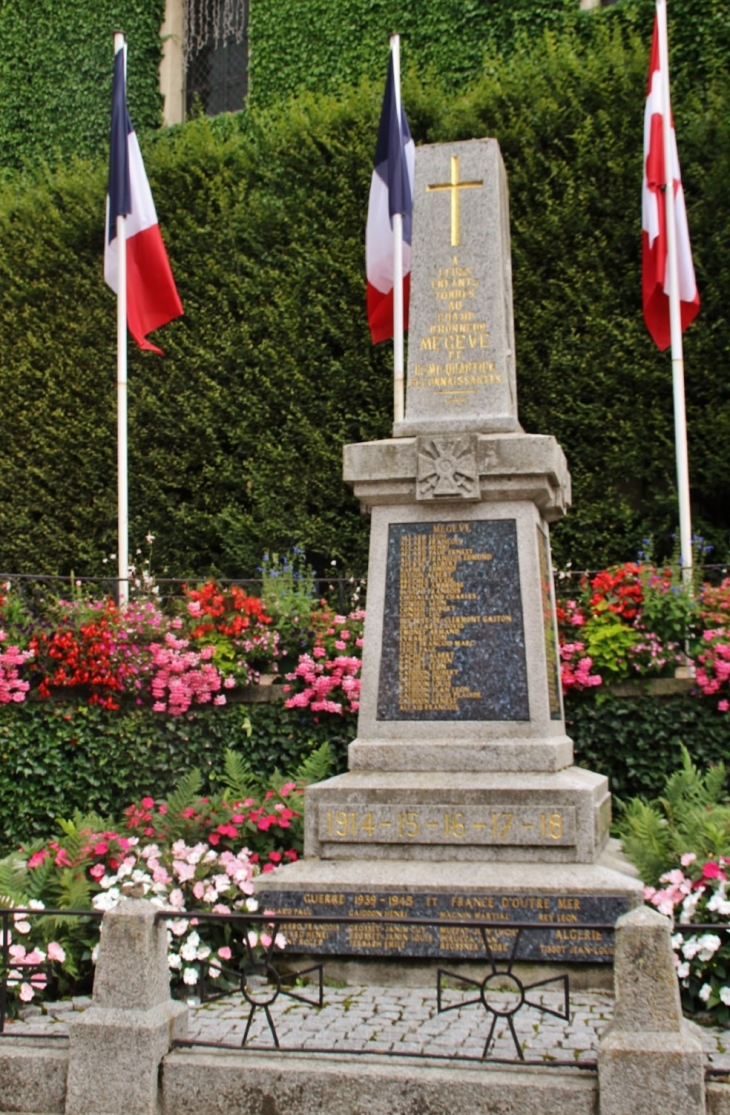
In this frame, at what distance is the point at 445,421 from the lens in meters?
6.86

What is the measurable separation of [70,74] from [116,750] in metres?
13.7

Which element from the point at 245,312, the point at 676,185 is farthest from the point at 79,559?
the point at 676,185

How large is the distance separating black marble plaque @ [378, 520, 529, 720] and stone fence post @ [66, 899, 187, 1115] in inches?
102

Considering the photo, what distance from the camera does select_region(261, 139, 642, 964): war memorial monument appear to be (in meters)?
5.62

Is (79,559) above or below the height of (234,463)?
below

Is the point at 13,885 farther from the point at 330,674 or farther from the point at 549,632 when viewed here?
the point at 330,674

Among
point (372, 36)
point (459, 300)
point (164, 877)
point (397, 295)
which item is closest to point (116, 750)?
point (164, 877)

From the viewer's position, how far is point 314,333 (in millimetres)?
14109

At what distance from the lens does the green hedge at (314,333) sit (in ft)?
41.0

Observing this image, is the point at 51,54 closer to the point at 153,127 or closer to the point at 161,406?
the point at 153,127

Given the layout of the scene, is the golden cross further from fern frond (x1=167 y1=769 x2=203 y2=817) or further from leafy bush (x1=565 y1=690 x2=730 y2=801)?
leafy bush (x1=565 y1=690 x2=730 y2=801)

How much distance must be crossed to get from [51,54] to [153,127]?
239 cm

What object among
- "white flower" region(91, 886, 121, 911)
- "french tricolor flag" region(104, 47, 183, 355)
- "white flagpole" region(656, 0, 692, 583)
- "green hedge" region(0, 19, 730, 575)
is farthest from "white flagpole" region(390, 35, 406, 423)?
"white flower" region(91, 886, 121, 911)

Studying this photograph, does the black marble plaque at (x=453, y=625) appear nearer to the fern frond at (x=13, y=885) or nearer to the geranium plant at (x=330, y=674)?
the fern frond at (x=13, y=885)
